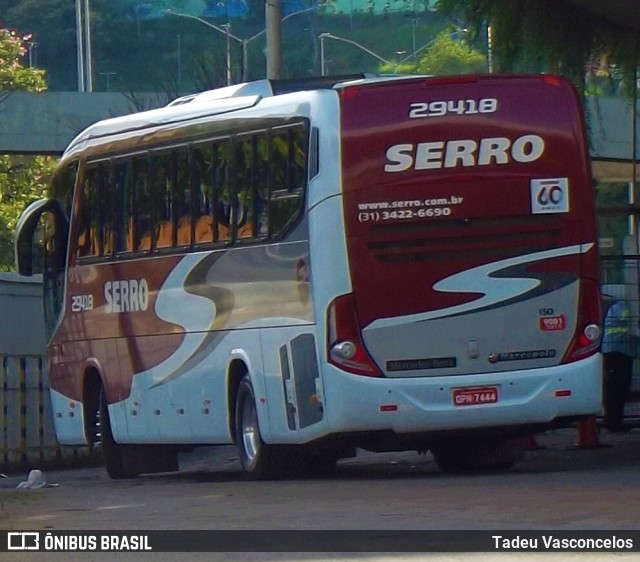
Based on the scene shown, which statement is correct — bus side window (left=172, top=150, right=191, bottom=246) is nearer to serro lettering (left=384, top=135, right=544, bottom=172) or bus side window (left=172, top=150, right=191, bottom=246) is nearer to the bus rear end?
the bus rear end

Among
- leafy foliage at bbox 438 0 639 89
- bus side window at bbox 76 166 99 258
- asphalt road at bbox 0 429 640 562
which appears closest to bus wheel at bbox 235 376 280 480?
asphalt road at bbox 0 429 640 562

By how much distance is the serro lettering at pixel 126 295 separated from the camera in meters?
17.7

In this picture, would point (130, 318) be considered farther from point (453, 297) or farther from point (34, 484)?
point (453, 297)

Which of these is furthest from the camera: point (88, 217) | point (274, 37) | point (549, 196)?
point (274, 37)

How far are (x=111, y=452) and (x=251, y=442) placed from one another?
144 inches

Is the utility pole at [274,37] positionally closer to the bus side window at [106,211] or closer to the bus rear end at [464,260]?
the bus side window at [106,211]

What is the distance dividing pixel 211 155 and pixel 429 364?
319cm

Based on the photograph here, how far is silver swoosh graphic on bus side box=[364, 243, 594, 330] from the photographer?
14.8 meters

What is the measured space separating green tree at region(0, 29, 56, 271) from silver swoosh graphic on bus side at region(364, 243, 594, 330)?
125ft

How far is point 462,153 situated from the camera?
48.9 ft

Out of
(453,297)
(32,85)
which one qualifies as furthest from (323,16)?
(453,297)

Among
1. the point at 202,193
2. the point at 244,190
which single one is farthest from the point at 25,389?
the point at 244,190

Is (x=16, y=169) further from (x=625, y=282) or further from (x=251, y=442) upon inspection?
(x=251, y=442)

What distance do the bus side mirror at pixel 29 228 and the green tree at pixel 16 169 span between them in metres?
31.5
